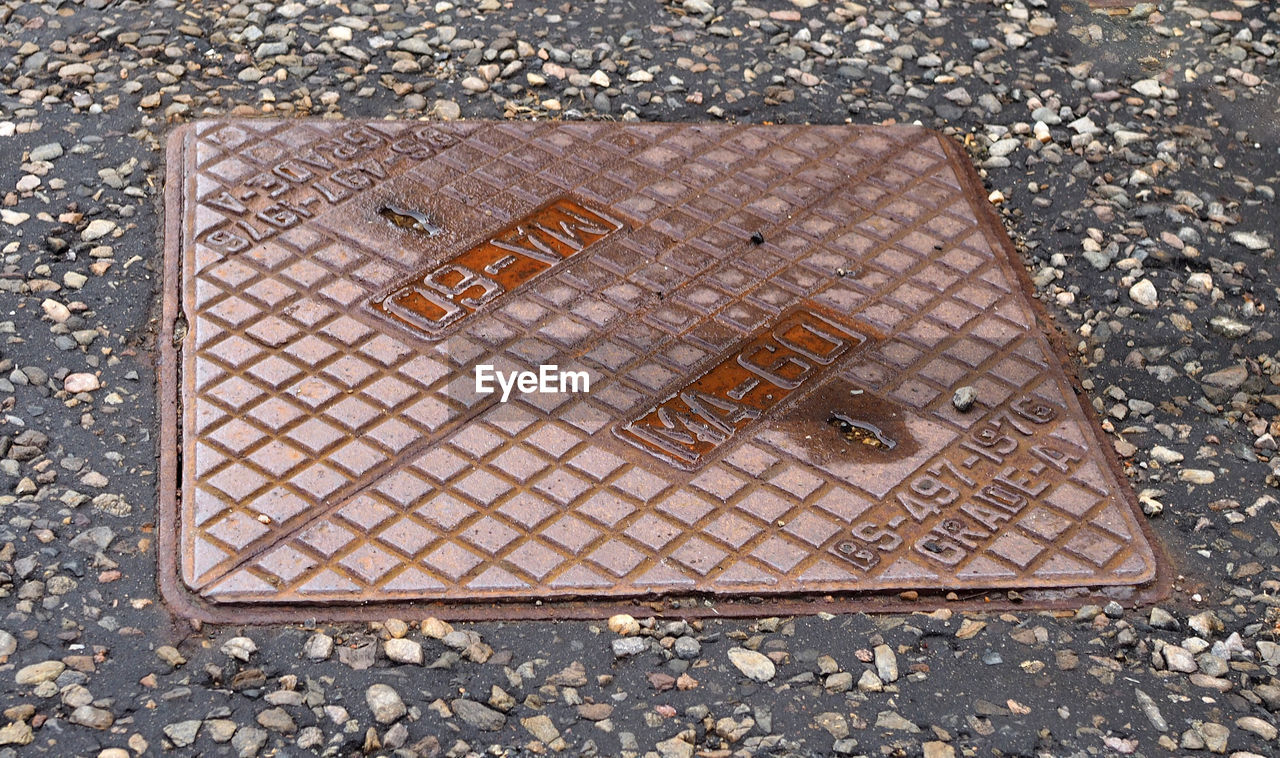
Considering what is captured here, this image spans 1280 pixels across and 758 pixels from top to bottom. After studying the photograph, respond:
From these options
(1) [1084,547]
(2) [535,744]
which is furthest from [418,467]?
(1) [1084,547]

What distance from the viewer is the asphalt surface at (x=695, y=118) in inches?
91.4

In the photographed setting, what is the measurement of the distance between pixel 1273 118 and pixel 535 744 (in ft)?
9.81

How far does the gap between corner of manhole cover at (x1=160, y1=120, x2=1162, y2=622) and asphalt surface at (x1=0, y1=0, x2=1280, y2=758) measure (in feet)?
0.33

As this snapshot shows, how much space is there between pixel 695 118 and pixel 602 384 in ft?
3.82

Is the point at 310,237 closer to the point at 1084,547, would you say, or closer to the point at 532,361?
the point at 532,361

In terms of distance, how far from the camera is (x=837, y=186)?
351 centimetres

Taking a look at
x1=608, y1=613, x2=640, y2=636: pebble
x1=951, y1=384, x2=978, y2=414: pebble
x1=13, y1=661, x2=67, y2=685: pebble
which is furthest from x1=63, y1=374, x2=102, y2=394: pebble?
x1=951, y1=384, x2=978, y2=414: pebble

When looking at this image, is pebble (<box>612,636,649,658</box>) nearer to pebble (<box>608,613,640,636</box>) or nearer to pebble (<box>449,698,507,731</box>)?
pebble (<box>608,613,640,636</box>)

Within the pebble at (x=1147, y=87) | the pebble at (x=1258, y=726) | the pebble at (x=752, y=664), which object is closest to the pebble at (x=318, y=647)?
the pebble at (x=752, y=664)

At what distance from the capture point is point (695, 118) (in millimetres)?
3760

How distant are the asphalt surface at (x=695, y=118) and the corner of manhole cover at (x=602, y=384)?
4.0 inches

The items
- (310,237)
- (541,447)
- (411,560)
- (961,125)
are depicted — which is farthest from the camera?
(961,125)

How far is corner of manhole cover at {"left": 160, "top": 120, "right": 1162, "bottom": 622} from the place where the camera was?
2568 mm

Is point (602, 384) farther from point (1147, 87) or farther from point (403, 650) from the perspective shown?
point (1147, 87)
